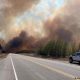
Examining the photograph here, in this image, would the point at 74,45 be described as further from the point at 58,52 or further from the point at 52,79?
the point at 52,79

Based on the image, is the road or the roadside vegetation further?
the roadside vegetation

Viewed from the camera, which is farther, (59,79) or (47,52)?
(47,52)

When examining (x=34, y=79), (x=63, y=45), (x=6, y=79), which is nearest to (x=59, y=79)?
(x=34, y=79)

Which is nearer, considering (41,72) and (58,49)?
(41,72)

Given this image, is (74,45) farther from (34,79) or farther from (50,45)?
(34,79)

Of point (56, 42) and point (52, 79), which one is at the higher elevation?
point (56, 42)

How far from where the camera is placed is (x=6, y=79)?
2052 centimetres

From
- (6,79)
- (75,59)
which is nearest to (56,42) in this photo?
(75,59)

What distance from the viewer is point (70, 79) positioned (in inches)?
768

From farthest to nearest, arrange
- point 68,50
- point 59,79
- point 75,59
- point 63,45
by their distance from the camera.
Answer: point 63,45 → point 68,50 → point 75,59 → point 59,79

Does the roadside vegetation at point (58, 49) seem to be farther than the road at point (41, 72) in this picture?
Yes

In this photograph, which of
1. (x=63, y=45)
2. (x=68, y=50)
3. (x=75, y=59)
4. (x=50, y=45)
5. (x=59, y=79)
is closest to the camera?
(x=59, y=79)

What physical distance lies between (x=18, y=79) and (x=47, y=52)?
4728 inches

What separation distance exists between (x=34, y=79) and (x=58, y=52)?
10747 centimetres
